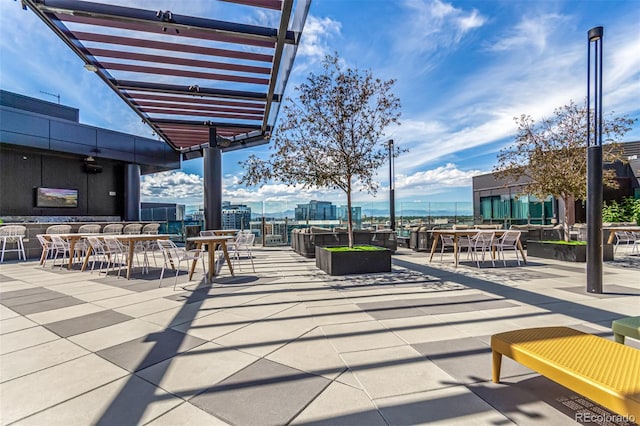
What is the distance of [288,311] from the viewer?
358 cm

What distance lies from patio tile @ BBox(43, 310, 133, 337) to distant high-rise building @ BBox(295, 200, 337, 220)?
9.29m

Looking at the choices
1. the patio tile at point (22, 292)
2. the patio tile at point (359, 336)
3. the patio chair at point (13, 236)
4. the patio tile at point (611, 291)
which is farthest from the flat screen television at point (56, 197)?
the patio tile at point (611, 291)

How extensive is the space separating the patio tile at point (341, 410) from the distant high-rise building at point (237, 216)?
1139 centimetres

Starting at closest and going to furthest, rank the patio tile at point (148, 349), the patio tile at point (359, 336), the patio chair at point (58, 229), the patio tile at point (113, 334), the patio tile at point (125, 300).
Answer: the patio tile at point (148, 349)
the patio tile at point (359, 336)
the patio tile at point (113, 334)
the patio tile at point (125, 300)
the patio chair at point (58, 229)

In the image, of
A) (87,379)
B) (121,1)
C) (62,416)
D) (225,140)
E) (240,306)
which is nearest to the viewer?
(62,416)

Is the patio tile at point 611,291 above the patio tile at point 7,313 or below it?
above

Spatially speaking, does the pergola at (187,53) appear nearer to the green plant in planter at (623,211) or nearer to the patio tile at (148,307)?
the patio tile at (148,307)

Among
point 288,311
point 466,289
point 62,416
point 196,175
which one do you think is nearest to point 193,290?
point 288,311

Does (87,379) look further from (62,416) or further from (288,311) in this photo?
(288,311)

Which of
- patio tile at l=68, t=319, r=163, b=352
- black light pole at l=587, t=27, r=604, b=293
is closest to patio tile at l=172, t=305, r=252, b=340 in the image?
patio tile at l=68, t=319, r=163, b=352

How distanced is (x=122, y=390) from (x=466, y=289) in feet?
13.8

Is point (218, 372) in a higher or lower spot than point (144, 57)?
lower

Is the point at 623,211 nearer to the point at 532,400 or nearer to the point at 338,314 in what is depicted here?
the point at 338,314

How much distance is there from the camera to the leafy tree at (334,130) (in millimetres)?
6065
